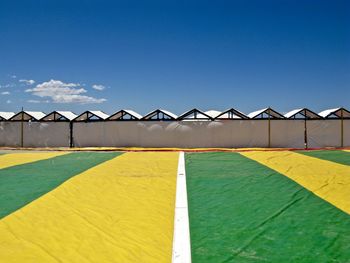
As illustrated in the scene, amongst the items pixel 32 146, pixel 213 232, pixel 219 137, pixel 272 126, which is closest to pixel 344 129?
pixel 272 126

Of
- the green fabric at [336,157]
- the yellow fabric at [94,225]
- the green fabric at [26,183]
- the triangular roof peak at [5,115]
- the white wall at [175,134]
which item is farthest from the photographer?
the triangular roof peak at [5,115]

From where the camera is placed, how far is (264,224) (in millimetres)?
5273

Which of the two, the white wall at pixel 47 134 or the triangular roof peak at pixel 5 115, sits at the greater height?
the triangular roof peak at pixel 5 115

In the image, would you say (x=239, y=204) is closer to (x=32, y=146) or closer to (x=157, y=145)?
(x=157, y=145)

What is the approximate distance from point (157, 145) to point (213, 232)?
1986 centimetres

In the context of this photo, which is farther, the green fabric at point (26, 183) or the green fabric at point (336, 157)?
the green fabric at point (336, 157)

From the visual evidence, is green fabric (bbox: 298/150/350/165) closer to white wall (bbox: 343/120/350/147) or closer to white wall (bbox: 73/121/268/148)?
white wall (bbox: 73/121/268/148)

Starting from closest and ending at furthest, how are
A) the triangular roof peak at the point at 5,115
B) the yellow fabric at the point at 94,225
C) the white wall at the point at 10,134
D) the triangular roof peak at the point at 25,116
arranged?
the yellow fabric at the point at 94,225, the white wall at the point at 10,134, the triangular roof peak at the point at 25,116, the triangular roof peak at the point at 5,115

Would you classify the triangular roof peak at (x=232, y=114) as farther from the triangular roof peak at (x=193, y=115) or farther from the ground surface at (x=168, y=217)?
the ground surface at (x=168, y=217)

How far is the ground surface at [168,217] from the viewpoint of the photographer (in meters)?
4.23

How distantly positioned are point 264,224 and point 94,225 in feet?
10.2

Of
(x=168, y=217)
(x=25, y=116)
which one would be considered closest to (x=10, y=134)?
(x=25, y=116)

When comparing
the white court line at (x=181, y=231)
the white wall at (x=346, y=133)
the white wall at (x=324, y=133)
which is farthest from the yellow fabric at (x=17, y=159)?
the white wall at (x=346, y=133)

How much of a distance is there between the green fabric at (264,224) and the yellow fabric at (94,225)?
647 mm
